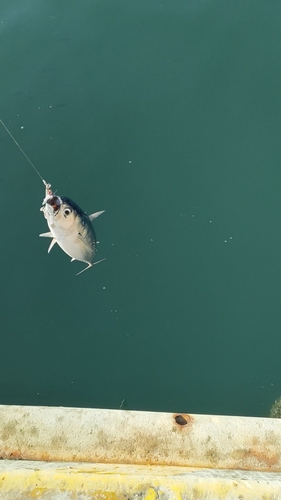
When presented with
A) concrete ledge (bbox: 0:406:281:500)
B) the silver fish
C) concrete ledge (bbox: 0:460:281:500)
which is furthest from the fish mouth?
concrete ledge (bbox: 0:460:281:500)

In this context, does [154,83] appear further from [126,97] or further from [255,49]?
[255,49]

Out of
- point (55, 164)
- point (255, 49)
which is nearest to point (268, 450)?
point (55, 164)

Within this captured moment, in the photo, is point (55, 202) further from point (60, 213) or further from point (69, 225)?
point (69, 225)

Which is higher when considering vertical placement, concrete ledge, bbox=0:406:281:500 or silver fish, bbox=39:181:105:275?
silver fish, bbox=39:181:105:275

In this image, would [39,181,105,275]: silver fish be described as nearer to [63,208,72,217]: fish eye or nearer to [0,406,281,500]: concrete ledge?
[63,208,72,217]: fish eye

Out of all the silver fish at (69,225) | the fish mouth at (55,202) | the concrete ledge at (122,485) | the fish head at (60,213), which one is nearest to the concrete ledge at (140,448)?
the concrete ledge at (122,485)

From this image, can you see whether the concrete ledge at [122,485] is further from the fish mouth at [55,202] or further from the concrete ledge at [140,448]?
the fish mouth at [55,202]

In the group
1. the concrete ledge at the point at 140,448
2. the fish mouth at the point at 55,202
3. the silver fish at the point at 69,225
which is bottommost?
the concrete ledge at the point at 140,448
